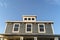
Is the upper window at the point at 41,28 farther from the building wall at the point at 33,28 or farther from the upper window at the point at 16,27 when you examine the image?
the upper window at the point at 16,27

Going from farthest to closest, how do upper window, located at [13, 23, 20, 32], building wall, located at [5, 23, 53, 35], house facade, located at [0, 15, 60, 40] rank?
upper window, located at [13, 23, 20, 32]
building wall, located at [5, 23, 53, 35]
house facade, located at [0, 15, 60, 40]

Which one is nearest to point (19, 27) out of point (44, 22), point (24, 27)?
point (24, 27)

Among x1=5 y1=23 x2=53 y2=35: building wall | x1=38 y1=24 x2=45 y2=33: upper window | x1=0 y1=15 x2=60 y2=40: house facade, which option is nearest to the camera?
x1=0 y1=15 x2=60 y2=40: house facade

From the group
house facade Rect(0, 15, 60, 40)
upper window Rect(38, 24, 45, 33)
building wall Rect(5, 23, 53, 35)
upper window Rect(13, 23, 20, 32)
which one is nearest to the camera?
house facade Rect(0, 15, 60, 40)

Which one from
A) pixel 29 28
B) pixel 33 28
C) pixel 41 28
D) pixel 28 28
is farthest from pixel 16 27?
pixel 41 28

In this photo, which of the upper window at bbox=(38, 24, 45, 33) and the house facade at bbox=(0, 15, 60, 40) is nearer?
the house facade at bbox=(0, 15, 60, 40)

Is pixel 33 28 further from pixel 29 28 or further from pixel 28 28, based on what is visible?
pixel 28 28

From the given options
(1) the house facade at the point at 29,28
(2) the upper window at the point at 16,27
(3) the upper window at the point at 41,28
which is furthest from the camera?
(2) the upper window at the point at 16,27

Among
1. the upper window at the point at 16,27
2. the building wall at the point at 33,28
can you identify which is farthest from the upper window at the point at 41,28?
the upper window at the point at 16,27

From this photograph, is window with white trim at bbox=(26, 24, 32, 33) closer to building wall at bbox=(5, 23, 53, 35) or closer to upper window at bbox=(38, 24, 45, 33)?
building wall at bbox=(5, 23, 53, 35)

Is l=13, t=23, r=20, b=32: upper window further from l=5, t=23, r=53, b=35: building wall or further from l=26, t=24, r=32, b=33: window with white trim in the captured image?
l=26, t=24, r=32, b=33: window with white trim

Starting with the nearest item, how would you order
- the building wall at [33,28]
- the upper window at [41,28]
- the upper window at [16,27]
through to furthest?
the building wall at [33,28] → the upper window at [41,28] → the upper window at [16,27]

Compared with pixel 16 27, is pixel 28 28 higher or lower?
lower

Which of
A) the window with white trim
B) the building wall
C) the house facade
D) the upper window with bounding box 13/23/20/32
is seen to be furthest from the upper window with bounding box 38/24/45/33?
the upper window with bounding box 13/23/20/32
